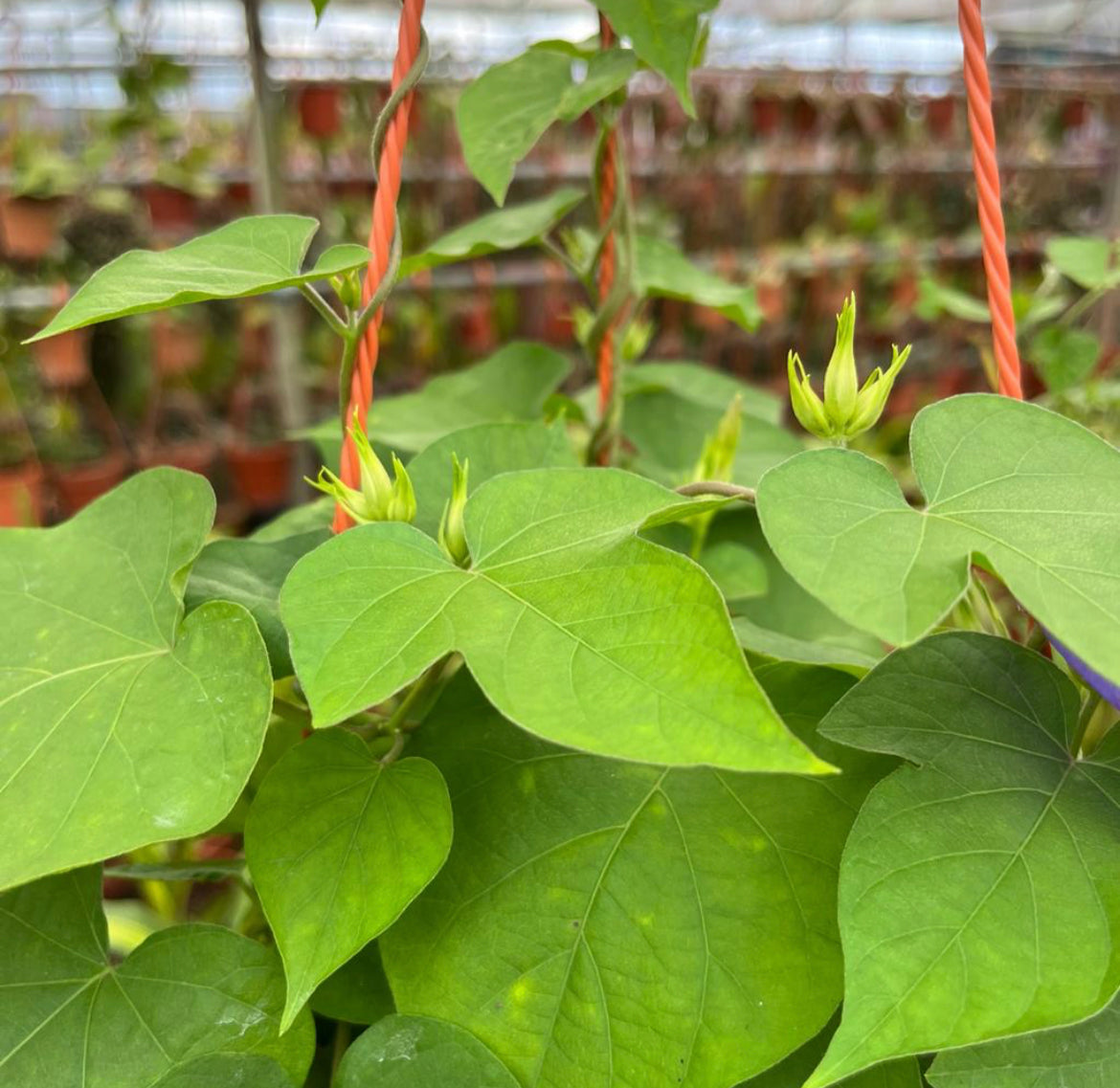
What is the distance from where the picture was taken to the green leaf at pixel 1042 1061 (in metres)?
0.29

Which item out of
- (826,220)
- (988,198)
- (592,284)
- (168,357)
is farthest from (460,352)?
(988,198)

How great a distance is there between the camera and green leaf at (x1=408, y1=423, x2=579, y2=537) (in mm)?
426

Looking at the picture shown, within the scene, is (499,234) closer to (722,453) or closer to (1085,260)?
(722,453)

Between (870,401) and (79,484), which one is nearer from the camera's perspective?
(870,401)

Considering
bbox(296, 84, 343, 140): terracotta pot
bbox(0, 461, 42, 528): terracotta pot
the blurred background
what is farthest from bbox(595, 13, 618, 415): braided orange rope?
bbox(296, 84, 343, 140): terracotta pot

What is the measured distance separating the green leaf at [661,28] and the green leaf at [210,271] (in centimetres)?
17

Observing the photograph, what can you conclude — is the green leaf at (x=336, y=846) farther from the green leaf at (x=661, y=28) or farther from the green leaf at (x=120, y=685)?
the green leaf at (x=661, y=28)

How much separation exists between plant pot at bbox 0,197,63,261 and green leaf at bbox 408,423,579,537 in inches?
80.3

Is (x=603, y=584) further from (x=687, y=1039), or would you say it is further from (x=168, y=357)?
(x=168, y=357)

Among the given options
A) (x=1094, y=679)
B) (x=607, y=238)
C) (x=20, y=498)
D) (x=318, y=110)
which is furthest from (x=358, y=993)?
(x=318, y=110)

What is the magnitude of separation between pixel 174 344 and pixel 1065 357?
82.7 inches

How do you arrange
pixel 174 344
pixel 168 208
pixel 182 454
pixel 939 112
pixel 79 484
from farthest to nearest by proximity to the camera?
1. pixel 939 112
2. pixel 168 208
3. pixel 182 454
4. pixel 174 344
5. pixel 79 484

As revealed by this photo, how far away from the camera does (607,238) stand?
21.6 inches

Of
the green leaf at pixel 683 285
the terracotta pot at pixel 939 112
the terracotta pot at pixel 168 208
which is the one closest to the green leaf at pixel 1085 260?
the green leaf at pixel 683 285
